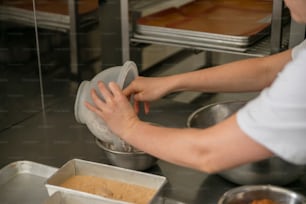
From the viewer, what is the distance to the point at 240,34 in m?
1.11

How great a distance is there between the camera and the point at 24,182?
39.1 inches

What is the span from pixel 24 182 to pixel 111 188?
0.19m

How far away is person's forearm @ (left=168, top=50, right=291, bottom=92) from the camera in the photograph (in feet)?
3.11

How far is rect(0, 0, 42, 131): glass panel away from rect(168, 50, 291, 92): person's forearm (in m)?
0.41

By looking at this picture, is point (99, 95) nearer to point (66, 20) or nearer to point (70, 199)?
point (70, 199)

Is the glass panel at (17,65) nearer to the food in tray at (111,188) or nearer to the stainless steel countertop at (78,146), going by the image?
the stainless steel countertop at (78,146)

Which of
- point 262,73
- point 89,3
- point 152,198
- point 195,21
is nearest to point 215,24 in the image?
point 195,21

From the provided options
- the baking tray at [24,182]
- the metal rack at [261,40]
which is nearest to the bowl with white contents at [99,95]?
the baking tray at [24,182]

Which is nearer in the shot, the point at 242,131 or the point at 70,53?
the point at 242,131

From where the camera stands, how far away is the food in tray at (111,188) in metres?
0.89

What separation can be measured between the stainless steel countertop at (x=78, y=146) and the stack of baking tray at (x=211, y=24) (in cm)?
17

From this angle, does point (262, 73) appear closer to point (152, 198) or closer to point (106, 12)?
point (152, 198)

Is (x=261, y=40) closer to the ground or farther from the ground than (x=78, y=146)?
farther from the ground

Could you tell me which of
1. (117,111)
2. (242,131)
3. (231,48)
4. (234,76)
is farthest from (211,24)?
(242,131)
